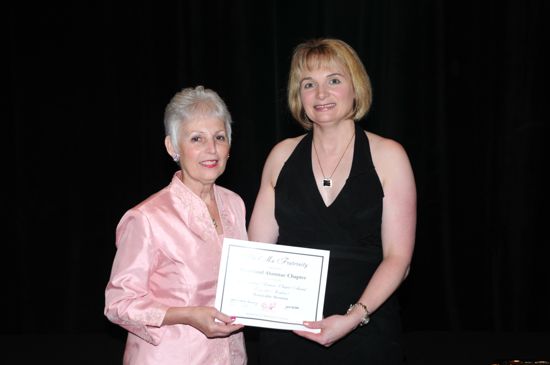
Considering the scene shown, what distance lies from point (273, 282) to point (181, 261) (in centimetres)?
34

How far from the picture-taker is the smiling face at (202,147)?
2156 mm

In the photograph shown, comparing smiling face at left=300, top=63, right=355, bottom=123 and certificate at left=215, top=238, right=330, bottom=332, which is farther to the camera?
smiling face at left=300, top=63, right=355, bottom=123

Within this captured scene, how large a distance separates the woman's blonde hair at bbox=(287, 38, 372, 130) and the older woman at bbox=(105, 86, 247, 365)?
1.14 feet

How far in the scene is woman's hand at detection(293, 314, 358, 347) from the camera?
1.98 m

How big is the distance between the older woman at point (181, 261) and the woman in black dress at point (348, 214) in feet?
0.95

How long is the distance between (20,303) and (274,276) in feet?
11.6

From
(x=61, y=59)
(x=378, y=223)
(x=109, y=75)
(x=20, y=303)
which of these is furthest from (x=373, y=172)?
(x=20, y=303)

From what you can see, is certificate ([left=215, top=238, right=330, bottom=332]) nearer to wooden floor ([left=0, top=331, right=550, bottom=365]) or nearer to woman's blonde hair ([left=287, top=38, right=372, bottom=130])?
woman's blonde hair ([left=287, top=38, right=372, bottom=130])

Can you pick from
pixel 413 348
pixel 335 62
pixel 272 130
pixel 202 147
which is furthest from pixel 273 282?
pixel 413 348

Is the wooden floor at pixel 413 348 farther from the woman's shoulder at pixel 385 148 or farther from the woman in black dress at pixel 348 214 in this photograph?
the woman's shoulder at pixel 385 148

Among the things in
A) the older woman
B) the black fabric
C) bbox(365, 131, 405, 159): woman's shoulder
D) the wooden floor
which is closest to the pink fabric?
the older woman

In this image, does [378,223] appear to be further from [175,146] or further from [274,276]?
[175,146]

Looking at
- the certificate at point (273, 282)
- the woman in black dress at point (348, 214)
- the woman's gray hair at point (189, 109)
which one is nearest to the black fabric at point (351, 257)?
the woman in black dress at point (348, 214)

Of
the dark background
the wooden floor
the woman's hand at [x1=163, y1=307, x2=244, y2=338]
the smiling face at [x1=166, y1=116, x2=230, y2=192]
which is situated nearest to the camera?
the woman's hand at [x1=163, y1=307, x2=244, y2=338]
